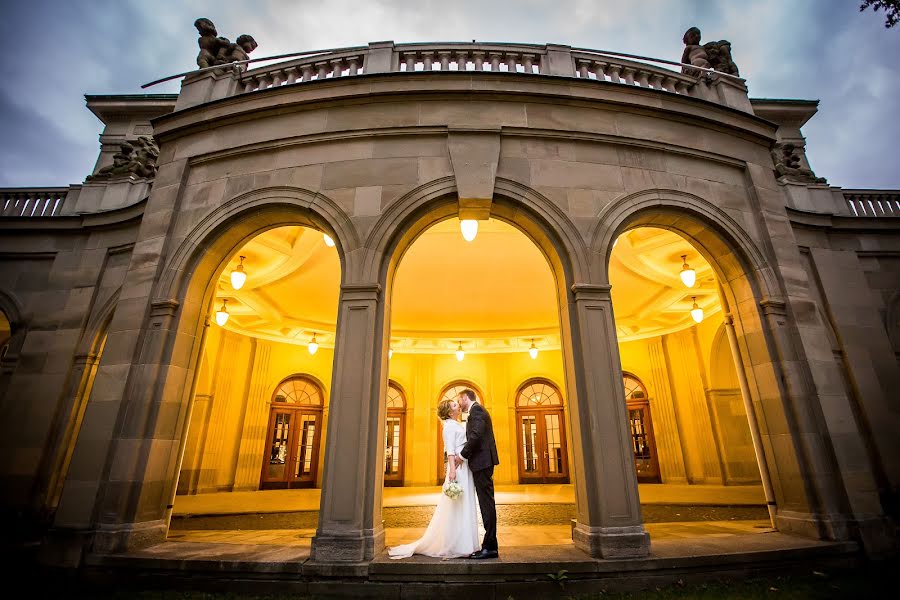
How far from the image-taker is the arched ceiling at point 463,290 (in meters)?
9.05

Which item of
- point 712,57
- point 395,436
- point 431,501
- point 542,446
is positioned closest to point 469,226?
point 712,57

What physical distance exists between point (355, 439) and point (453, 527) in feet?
4.62

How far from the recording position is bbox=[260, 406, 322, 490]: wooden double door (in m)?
13.5

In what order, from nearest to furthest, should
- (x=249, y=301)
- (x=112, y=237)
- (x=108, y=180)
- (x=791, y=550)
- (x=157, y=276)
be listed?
(x=791, y=550), (x=157, y=276), (x=112, y=237), (x=108, y=180), (x=249, y=301)

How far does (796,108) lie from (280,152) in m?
12.5

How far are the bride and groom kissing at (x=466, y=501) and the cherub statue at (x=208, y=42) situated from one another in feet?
25.0

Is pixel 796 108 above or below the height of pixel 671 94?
above

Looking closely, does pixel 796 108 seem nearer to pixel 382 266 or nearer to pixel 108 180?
pixel 382 266

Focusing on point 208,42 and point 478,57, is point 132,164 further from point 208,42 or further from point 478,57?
point 478,57

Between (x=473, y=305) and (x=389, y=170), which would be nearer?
(x=389, y=170)

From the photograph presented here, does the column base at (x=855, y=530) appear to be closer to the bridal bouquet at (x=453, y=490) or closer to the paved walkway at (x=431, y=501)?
the paved walkway at (x=431, y=501)

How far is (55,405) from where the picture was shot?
716 centimetres

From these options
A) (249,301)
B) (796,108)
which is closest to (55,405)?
(249,301)

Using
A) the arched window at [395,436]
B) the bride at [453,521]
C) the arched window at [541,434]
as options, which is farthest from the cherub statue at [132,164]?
the arched window at [541,434]
